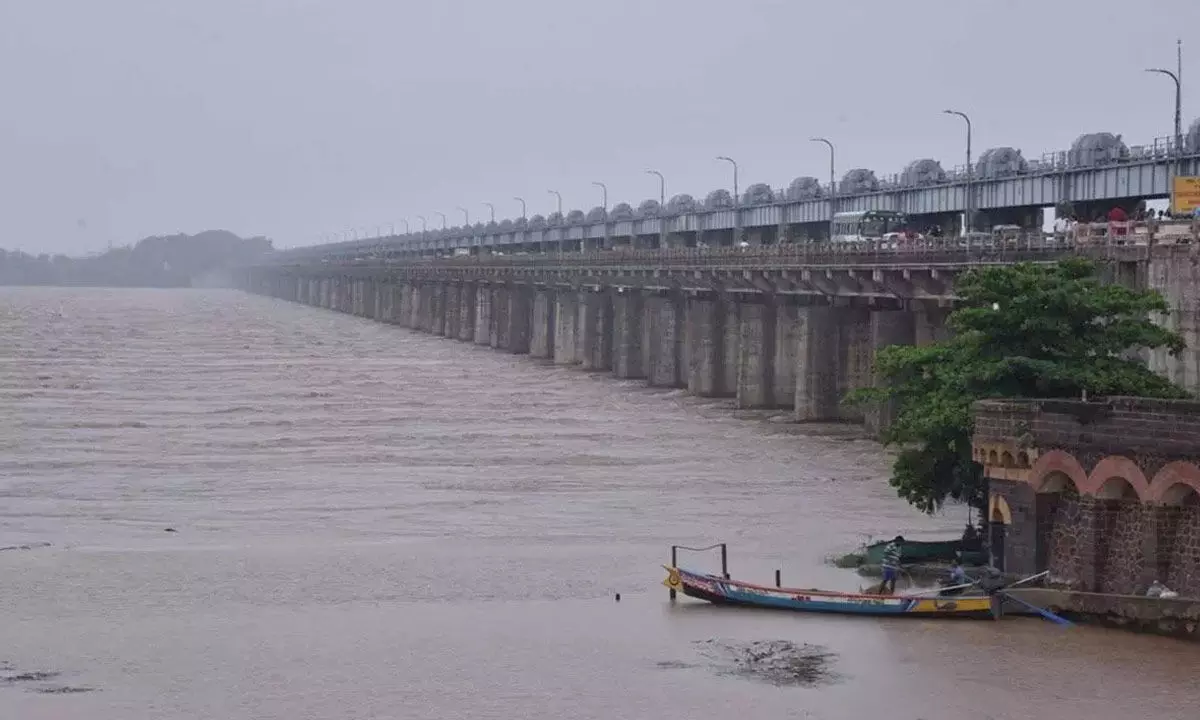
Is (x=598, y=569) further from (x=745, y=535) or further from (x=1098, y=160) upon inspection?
(x=1098, y=160)

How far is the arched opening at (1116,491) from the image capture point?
33562 millimetres

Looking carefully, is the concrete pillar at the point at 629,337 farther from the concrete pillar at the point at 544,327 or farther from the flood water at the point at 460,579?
the flood water at the point at 460,579

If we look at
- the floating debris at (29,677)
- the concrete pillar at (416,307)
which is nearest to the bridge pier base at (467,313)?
the concrete pillar at (416,307)

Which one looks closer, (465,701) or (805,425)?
(465,701)

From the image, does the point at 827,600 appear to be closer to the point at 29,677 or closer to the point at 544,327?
the point at 29,677

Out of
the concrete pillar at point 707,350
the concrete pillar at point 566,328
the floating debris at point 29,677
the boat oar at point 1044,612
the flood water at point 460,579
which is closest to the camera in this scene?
the flood water at point 460,579

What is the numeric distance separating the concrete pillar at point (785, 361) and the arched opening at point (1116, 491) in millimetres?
51361

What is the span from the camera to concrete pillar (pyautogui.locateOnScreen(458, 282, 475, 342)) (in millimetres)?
167125

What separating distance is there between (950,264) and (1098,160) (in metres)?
20.1

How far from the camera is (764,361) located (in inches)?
3425

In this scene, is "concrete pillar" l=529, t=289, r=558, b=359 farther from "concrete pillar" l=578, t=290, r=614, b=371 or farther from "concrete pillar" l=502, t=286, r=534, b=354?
"concrete pillar" l=578, t=290, r=614, b=371

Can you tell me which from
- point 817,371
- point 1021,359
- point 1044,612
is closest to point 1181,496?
point 1044,612

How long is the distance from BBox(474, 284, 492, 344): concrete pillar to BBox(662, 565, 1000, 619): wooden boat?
119657mm

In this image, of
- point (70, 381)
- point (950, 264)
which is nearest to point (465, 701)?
point (950, 264)
